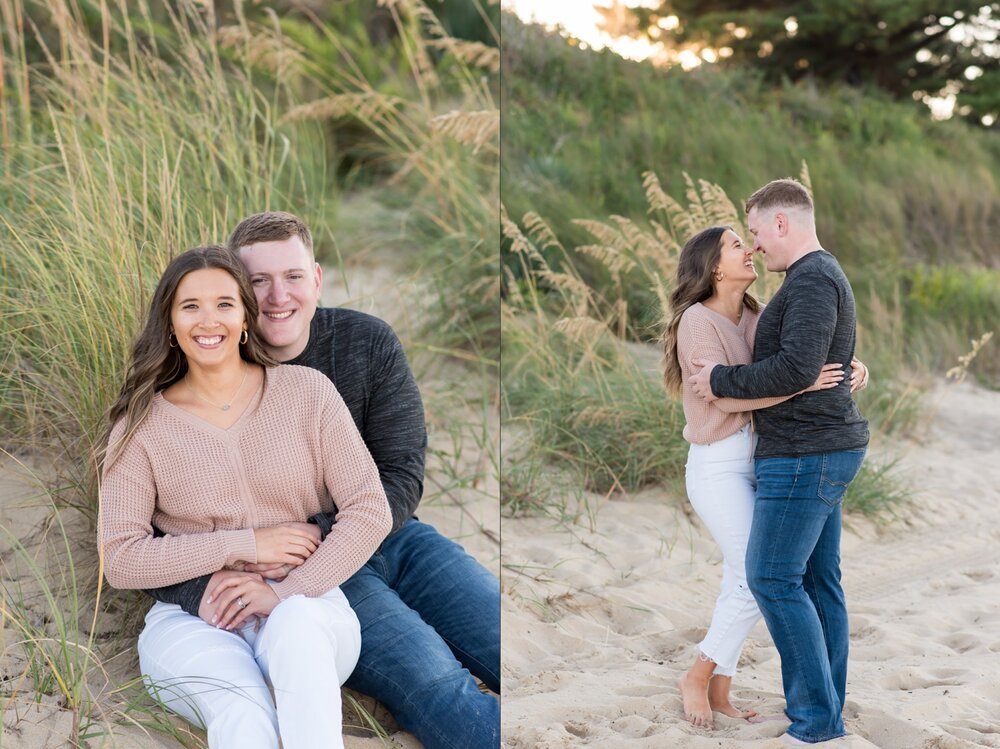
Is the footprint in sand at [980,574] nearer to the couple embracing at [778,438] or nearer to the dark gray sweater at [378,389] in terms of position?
the couple embracing at [778,438]

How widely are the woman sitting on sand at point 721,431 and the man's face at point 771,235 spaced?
0.10m

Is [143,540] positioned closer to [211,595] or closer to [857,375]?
[211,595]

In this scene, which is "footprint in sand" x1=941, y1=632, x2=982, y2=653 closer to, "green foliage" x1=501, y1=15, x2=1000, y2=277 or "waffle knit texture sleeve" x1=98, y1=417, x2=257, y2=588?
"waffle knit texture sleeve" x1=98, y1=417, x2=257, y2=588

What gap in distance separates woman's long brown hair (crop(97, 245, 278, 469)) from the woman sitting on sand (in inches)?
44.2

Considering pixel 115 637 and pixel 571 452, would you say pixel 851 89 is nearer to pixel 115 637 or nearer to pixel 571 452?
pixel 571 452

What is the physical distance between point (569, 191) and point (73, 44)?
405 cm

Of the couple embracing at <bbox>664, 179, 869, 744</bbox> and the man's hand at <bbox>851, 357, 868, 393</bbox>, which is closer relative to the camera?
the couple embracing at <bbox>664, 179, 869, 744</bbox>

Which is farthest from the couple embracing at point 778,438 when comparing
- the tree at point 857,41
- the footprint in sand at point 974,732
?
the tree at point 857,41

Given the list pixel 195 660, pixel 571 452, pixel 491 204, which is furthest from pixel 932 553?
pixel 195 660

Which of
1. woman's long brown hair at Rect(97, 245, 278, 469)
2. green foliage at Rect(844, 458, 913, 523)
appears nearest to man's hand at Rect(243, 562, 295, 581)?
woman's long brown hair at Rect(97, 245, 278, 469)

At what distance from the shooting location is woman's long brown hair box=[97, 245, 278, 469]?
2.54m

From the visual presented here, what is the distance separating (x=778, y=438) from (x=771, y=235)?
0.50 meters

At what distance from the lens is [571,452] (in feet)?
15.8

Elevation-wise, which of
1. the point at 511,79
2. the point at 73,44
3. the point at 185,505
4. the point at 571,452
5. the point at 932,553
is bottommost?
the point at 932,553
